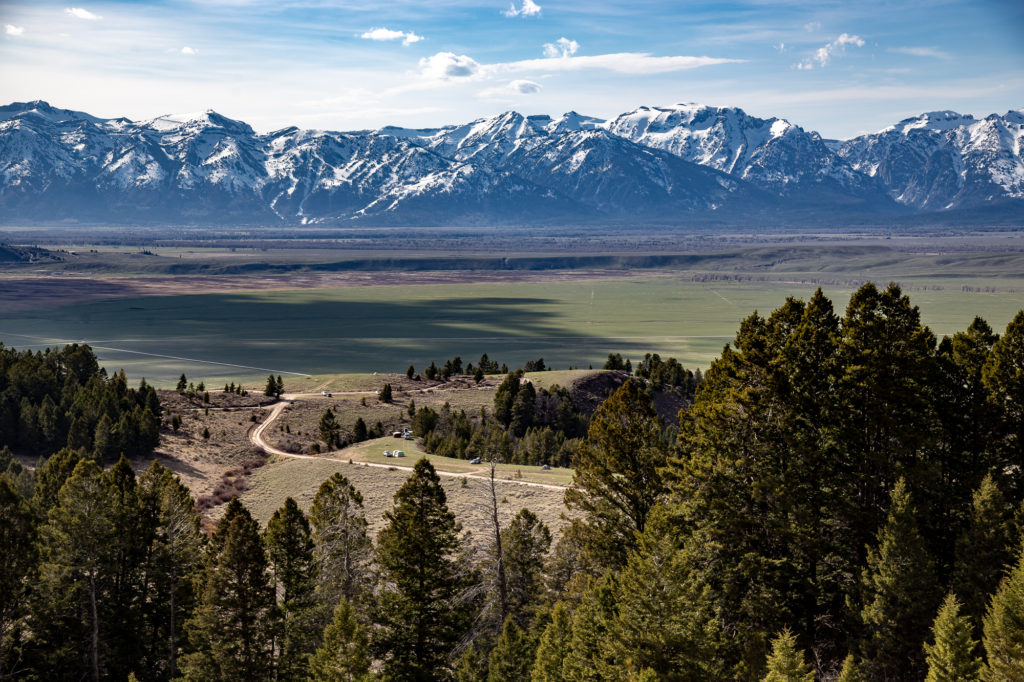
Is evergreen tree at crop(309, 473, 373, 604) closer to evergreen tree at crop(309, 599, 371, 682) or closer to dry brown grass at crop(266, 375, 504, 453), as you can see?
evergreen tree at crop(309, 599, 371, 682)

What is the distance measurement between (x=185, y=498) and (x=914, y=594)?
3399cm

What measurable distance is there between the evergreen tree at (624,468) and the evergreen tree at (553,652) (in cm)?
622

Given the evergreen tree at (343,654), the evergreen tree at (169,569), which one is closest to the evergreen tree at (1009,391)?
the evergreen tree at (343,654)

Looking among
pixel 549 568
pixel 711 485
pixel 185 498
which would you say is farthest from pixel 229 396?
pixel 711 485

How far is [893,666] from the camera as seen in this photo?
33.7 m

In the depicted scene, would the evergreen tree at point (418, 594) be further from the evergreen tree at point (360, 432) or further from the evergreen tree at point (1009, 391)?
the evergreen tree at point (360, 432)

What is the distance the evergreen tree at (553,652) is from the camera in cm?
3394

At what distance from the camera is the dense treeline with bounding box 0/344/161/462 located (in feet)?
330

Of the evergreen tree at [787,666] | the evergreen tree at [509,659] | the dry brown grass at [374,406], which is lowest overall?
the dry brown grass at [374,406]

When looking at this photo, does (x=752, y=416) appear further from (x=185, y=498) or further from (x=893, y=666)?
(x=185, y=498)

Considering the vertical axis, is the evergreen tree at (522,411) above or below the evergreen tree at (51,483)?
below

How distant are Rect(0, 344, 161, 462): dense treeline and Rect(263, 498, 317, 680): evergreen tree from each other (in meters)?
46.1

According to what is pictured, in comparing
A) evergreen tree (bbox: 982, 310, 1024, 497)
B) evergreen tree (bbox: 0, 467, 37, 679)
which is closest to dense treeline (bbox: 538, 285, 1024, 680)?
evergreen tree (bbox: 982, 310, 1024, 497)

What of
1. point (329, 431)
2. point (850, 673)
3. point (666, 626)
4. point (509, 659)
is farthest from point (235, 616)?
point (329, 431)
